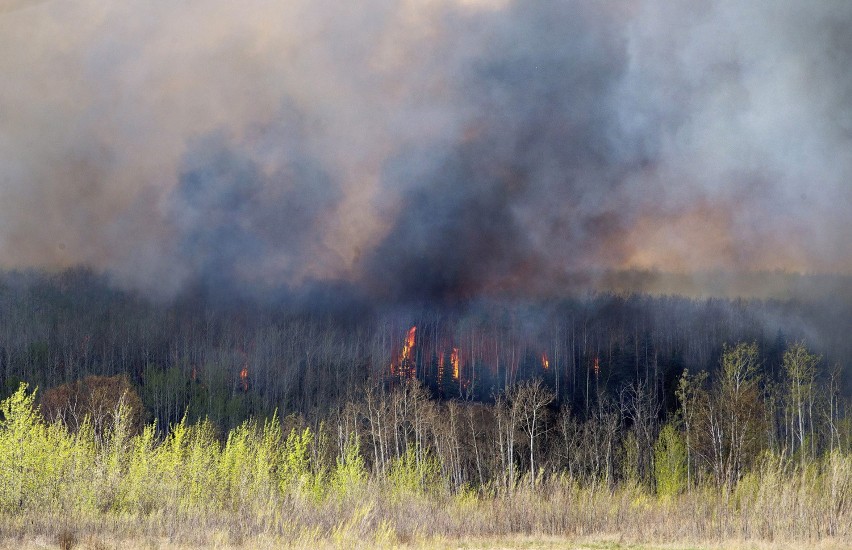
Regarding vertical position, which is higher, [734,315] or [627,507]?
[734,315]

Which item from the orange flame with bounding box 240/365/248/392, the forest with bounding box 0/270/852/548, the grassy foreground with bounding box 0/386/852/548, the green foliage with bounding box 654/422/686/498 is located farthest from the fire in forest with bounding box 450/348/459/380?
the grassy foreground with bounding box 0/386/852/548

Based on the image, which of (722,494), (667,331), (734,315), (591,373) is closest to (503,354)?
(591,373)

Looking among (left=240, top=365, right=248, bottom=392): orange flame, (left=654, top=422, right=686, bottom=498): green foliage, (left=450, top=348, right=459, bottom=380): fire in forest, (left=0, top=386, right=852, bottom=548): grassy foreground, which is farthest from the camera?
(left=450, top=348, right=459, bottom=380): fire in forest

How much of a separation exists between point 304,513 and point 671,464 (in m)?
39.6

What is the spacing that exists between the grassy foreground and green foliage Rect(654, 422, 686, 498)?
1832 centimetres

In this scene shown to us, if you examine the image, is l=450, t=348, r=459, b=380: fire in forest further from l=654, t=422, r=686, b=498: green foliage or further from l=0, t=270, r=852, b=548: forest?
l=654, t=422, r=686, b=498: green foliage

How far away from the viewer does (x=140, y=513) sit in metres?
33.7

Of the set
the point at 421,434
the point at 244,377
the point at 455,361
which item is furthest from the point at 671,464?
the point at 244,377

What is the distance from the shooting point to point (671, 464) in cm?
6400

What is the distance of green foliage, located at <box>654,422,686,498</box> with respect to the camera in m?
60.2

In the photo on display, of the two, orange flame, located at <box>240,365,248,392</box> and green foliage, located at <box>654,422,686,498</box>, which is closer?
green foliage, located at <box>654,422,686,498</box>

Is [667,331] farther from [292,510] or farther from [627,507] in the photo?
[292,510]

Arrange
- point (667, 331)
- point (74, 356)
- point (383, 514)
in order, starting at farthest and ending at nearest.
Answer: point (667, 331), point (74, 356), point (383, 514)

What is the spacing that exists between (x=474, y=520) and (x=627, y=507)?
25.7 ft
